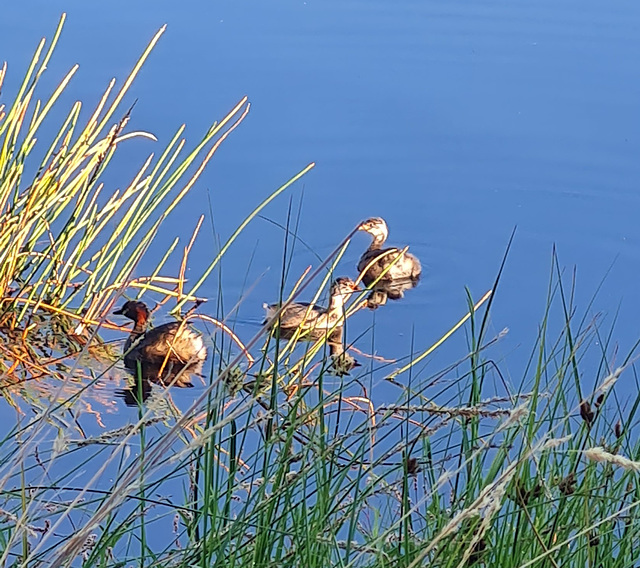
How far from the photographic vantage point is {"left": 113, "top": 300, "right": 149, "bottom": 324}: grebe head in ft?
11.5

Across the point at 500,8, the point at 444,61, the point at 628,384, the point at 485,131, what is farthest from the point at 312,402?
the point at 500,8

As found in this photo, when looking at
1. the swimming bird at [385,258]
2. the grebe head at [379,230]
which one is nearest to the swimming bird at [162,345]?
the swimming bird at [385,258]

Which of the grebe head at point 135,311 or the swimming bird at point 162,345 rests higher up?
the grebe head at point 135,311

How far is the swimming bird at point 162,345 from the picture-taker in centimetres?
338

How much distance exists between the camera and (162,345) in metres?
3.39

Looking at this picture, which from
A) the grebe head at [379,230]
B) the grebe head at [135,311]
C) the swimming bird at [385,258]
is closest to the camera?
the grebe head at [135,311]

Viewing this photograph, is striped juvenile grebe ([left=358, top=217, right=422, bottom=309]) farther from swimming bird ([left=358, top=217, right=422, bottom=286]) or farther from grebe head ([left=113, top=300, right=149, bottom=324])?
grebe head ([left=113, top=300, right=149, bottom=324])

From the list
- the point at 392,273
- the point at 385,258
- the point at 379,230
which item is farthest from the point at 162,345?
the point at 385,258

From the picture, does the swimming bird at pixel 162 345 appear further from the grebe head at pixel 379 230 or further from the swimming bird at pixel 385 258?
Answer: the grebe head at pixel 379 230

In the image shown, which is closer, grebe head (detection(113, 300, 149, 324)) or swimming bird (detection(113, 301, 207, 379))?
swimming bird (detection(113, 301, 207, 379))

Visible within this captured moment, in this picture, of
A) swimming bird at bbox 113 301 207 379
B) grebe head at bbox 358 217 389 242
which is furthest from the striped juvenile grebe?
swimming bird at bbox 113 301 207 379

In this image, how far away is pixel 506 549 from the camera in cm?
140

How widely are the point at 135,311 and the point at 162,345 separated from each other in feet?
0.76

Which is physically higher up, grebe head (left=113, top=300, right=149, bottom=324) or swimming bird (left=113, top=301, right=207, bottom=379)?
grebe head (left=113, top=300, right=149, bottom=324)
